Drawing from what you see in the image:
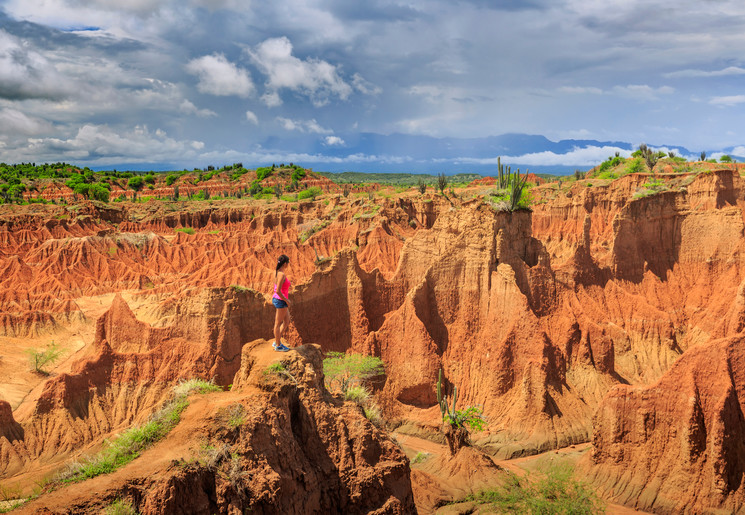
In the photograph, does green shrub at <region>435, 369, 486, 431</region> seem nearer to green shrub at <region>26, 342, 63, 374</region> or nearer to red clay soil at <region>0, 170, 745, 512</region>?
red clay soil at <region>0, 170, 745, 512</region>

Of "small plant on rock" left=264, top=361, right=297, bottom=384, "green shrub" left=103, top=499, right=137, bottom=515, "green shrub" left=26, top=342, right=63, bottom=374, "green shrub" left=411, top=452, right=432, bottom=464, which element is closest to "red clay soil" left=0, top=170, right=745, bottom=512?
"green shrub" left=26, top=342, right=63, bottom=374

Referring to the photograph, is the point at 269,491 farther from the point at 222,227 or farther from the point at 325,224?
the point at 222,227

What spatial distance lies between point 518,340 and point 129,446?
18554 millimetres

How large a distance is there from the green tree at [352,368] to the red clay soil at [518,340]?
0.80 metres

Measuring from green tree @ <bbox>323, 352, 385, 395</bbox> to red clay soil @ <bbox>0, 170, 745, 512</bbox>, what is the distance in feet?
2.62

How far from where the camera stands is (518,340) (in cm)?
2445

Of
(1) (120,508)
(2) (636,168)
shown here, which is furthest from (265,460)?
(2) (636,168)

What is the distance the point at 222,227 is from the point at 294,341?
62291 millimetres

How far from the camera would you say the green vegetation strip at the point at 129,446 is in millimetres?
9227

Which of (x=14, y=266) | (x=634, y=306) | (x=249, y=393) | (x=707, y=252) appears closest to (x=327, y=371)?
(x=249, y=393)

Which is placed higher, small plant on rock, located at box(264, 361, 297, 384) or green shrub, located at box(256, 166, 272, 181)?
green shrub, located at box(256, 166, 272, 181)

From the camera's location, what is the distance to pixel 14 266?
56.8 metres

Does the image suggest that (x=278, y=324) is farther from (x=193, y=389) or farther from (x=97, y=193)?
(x=97, y=193)

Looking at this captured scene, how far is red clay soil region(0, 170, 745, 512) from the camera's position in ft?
61.7
